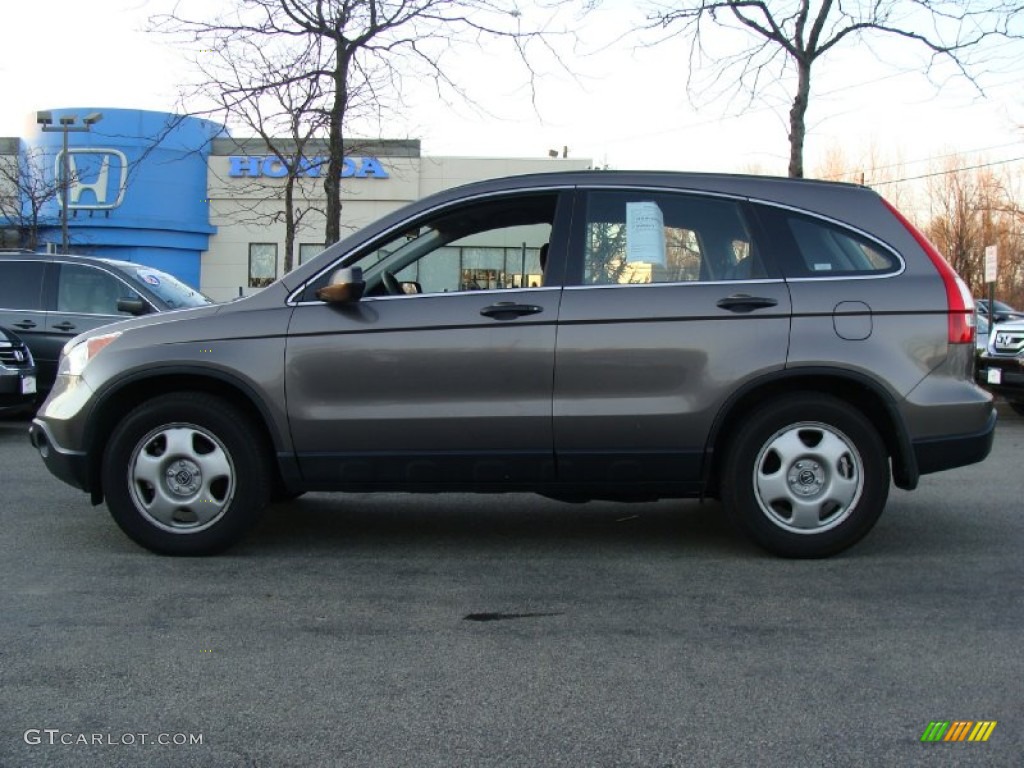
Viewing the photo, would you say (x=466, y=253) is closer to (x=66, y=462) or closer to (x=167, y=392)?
(x=167, y=392)

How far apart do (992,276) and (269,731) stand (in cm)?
1554

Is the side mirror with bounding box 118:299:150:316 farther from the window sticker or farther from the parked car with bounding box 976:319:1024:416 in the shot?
the parked car with bounding box 976:319:1024:416

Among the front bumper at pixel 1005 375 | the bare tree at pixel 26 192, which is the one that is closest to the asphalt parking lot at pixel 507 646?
the front bumper at pixel 1005 375

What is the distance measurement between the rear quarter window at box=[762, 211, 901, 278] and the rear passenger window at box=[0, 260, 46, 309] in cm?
842

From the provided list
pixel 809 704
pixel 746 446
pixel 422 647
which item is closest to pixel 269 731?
pixel 422 647

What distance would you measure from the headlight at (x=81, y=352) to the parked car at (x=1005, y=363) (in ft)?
30.9

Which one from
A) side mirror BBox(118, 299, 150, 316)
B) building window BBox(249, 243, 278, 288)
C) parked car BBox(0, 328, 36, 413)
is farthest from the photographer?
building window BBox(249, 243, 278, 288)

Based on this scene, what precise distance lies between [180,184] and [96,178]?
8.13 feet

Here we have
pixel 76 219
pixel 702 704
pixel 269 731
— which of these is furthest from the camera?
pixel 76 219

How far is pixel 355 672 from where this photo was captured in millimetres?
3455

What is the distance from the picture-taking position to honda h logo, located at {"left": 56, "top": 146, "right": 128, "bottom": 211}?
29.4 metres

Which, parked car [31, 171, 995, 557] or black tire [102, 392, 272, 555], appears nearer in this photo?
parked car [31, 171, 995, 557]

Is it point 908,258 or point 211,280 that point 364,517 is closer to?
point 908,258

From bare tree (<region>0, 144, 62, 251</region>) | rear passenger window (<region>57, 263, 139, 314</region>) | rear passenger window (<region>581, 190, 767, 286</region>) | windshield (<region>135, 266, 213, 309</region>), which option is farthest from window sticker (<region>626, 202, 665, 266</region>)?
bare tree (<region>0, 144, 62, 251</region>)
